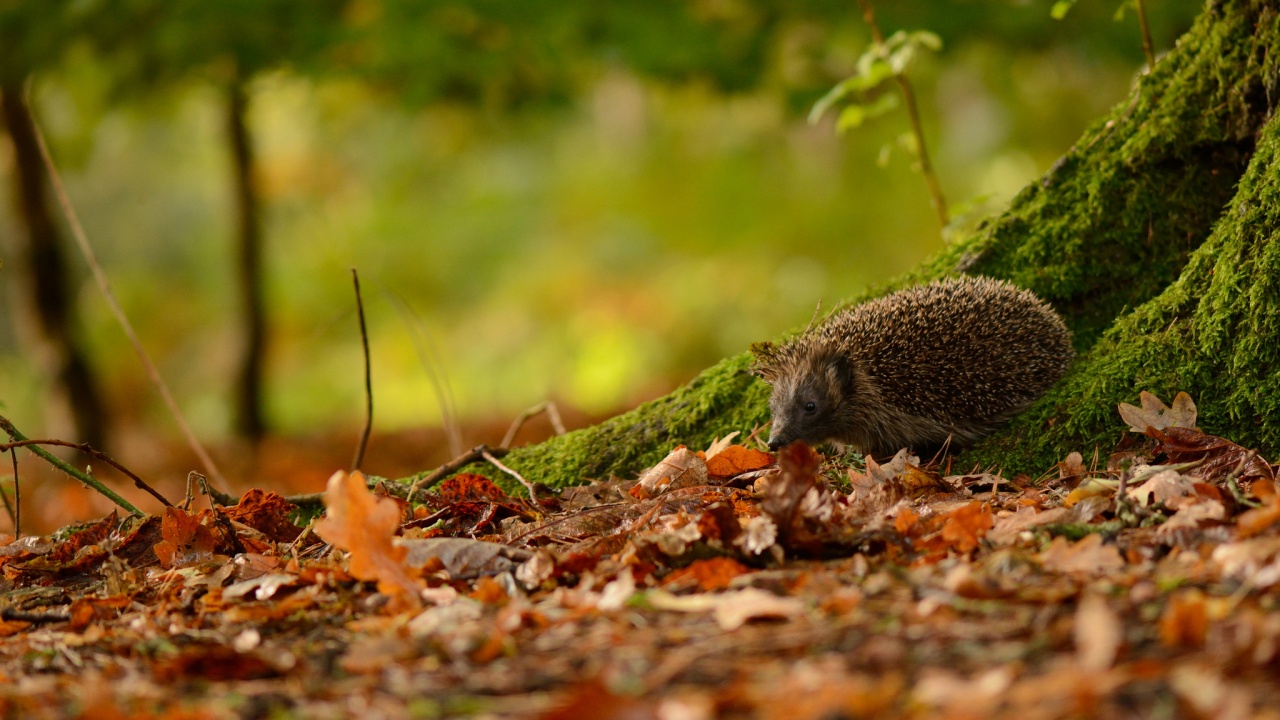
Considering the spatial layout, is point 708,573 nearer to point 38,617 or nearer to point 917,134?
point 38,617

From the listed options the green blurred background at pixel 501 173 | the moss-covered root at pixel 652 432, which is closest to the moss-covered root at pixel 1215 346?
the moss-covered root at pixel 652 432

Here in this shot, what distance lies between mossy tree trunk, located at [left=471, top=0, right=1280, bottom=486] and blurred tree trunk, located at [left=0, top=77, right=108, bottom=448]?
8.94 m

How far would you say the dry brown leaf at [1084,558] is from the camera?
2.52 meters

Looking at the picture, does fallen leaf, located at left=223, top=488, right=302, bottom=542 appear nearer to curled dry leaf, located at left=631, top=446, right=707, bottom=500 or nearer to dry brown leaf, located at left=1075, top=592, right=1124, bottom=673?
curled dry leaf, located at left=631, top=446, right=707, bottom=500

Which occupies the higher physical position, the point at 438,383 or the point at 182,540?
the point at 438,383

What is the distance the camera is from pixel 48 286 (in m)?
11.7

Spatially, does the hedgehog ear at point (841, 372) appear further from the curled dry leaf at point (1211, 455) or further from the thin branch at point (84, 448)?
the thin branch at point (84, 448)

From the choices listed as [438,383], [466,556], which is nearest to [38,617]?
[466,556]

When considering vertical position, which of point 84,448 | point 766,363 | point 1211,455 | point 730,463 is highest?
point 84,448

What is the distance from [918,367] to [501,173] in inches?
695

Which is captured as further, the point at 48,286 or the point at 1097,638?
the point at 48,286

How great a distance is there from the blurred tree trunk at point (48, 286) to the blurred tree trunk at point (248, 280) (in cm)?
243

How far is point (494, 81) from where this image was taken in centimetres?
1024

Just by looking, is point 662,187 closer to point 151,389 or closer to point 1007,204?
point 151,389
